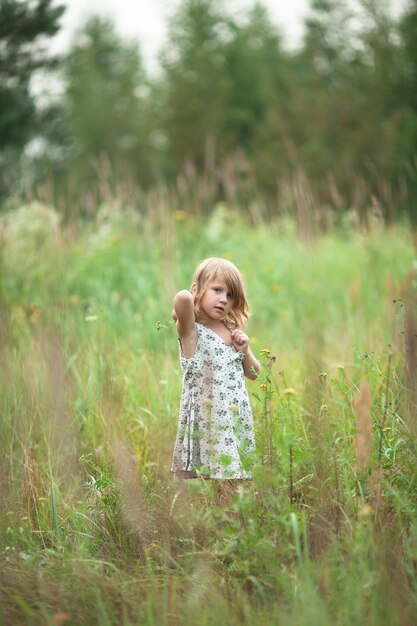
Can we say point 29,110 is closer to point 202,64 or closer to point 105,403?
point 105,403

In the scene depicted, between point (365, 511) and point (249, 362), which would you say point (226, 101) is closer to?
point (249, 362)

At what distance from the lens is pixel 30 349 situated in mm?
4051

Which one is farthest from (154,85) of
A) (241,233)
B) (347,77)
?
(241,233)

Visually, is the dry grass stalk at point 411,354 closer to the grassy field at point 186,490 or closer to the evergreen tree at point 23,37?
the grassy field at point 186,490

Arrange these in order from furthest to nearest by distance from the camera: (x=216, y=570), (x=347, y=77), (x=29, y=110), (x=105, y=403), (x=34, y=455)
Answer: (x=347, y=77) → (x=29, y=110) → (x=105, y=403) → (x=34, y=455) → (x=216, y=570)

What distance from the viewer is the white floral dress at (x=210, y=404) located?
2906 millimetres

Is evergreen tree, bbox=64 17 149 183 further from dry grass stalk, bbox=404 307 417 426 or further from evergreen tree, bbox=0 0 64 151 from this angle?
dry grass stalk, bbox=404 307 417 426

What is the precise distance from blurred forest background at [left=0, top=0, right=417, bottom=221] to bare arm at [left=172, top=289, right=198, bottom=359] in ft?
21.5

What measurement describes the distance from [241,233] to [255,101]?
781 inches

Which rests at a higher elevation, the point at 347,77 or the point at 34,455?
the point at 347,77

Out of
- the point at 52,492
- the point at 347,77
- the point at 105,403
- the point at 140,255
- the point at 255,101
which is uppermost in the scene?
the point at 255,101

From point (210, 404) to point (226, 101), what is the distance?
75.8 feet

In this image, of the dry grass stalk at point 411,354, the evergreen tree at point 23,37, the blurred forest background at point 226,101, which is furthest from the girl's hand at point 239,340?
the blurred forest background at point 226,101

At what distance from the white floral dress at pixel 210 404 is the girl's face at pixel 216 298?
0.07m
